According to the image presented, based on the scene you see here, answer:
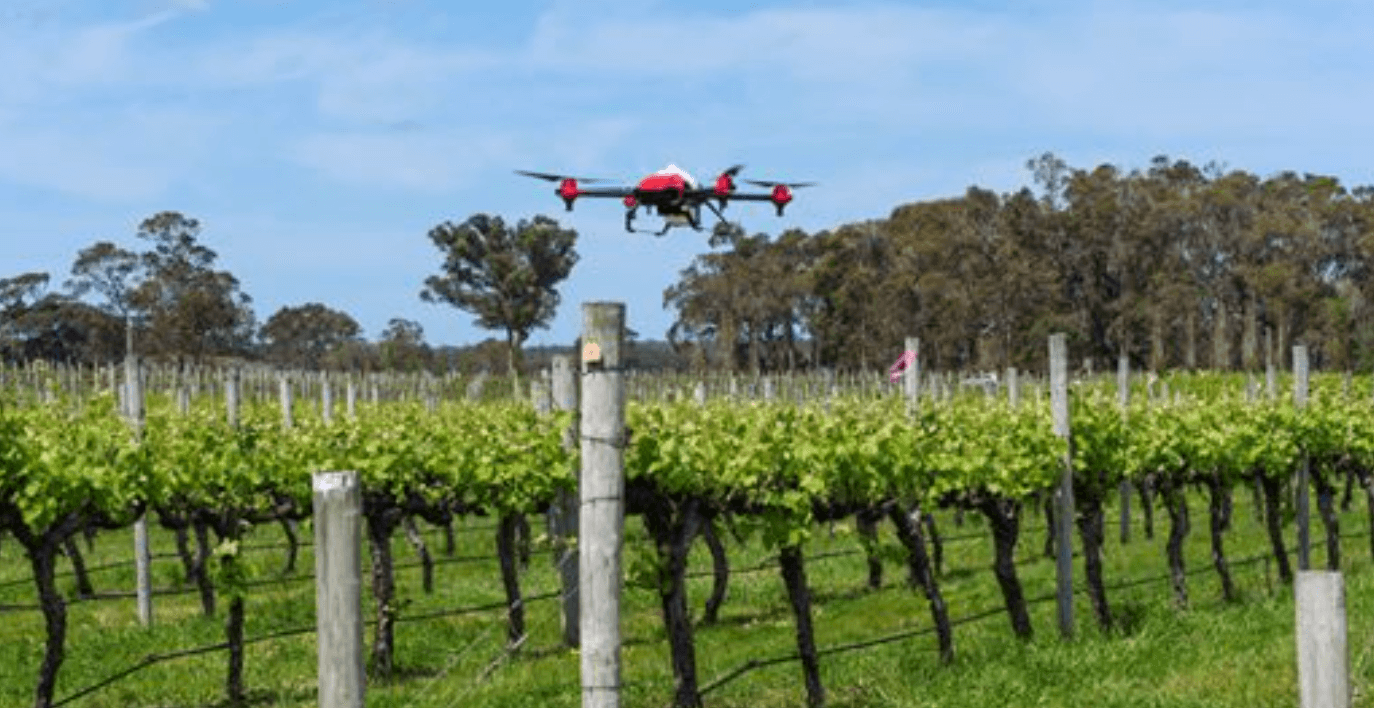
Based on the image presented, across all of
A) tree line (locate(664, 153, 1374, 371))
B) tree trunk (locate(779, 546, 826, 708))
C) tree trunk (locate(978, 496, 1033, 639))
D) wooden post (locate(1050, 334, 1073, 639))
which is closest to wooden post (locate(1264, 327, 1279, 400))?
tree line (locate(664, 153, 1374, 371))

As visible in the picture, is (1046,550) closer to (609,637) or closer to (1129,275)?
(609,637)

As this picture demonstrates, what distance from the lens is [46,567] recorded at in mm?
11820

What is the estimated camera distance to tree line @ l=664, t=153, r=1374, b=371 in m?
76.1

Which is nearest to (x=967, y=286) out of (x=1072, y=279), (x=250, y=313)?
(x=1072, y=279)

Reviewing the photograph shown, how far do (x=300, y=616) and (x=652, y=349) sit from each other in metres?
107

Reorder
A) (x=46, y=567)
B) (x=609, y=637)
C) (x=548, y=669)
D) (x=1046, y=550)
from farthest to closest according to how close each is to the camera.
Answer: (x=1046, y=550)
(x=548, y=669)
(x=46, y=567)
(x=609, y=637)

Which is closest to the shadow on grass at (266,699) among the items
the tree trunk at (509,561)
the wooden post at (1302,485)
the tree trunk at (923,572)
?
the tree trunk at (509,561)

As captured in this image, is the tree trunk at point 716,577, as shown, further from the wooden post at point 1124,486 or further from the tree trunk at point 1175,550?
the wooden post at point 1124,486

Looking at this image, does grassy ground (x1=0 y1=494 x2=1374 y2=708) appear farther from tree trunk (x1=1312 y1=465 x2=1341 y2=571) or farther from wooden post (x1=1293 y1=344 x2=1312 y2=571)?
wooden post (x1=1293 y1=344 x2=1312 y2=571)

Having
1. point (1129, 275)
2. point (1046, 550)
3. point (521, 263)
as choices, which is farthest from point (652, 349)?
point (1046, 550)

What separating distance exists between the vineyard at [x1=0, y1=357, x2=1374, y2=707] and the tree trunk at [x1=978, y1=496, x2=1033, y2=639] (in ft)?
0.08

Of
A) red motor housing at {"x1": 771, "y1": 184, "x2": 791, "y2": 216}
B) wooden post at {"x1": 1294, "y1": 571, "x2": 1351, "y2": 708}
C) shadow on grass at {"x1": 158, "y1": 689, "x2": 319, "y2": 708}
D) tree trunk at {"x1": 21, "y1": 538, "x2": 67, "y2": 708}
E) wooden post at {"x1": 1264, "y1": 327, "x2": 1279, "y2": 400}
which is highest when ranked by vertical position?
red motor housing at {"x1": 771, "y1": 184, "x2": 791, "y2": 216}

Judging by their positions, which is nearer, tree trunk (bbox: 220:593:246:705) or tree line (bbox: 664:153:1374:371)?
tree trunk (bbox: 220:593:246:705)

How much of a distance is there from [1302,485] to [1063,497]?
19.4 ft
